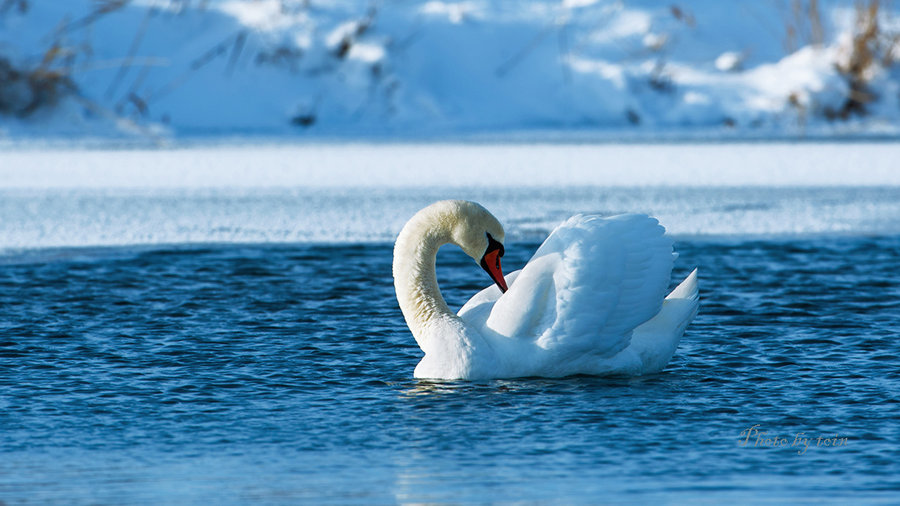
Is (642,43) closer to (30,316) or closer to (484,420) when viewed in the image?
(30,316)

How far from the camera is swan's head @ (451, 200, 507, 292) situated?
5.36 metres

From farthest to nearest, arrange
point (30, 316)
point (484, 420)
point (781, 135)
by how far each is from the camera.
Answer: point (781, 135), point (30, 316), point (484, 420)

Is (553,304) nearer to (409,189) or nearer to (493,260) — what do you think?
(493,260)

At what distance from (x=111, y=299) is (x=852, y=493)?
4.31m

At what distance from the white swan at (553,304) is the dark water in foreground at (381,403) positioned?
9 cm

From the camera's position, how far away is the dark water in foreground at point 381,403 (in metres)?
3.90

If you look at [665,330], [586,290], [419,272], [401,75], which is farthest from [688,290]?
[401,75]

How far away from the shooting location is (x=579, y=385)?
5.20 meters

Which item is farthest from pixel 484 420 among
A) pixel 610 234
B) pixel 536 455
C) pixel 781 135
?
pixel 781 135

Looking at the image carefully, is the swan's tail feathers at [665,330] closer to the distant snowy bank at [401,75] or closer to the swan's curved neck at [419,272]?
the swan's curved neck at [419,272]

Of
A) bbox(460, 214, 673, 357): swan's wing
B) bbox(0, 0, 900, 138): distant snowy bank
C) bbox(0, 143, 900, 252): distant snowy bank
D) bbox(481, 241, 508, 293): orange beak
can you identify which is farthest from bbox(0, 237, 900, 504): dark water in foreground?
bbox(0, 0, 900, 138): distant snowy bank

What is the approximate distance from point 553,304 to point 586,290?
0.44 feet

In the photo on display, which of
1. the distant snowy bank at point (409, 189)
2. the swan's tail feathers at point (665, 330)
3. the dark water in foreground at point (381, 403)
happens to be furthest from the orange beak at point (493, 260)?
the distant snowy bank at point (409, 189)

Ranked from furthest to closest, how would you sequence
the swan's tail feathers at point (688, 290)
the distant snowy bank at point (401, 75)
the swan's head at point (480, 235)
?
the distant snowy bank at point (401, 75) → the swan's tail feathers at point (688, 290) → the swan's head at point (480, 235)
